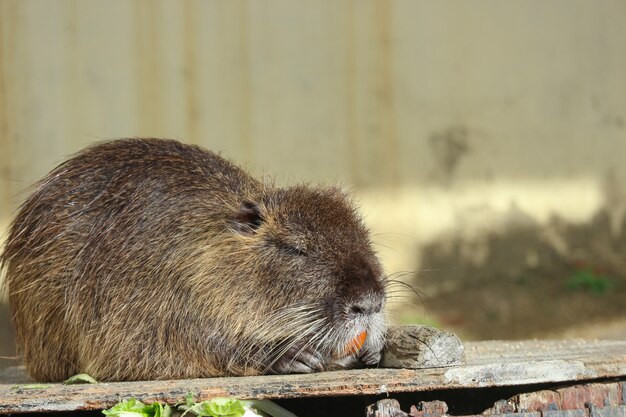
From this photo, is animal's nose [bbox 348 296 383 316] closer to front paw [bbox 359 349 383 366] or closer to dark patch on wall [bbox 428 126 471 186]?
front paw [bbox 359 349 383 366]

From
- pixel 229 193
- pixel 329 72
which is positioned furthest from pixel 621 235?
pixel 229 193

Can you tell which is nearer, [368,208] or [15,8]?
[15,8]

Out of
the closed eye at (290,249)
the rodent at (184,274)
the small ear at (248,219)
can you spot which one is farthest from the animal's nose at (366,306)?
the small ear at (248,219)

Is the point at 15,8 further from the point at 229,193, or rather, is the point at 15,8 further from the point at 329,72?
the point at 229,193

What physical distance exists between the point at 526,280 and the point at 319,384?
473 centimetres

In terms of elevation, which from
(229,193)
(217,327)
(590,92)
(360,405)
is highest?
(590,92)

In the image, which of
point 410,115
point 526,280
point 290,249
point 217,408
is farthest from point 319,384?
point 526,280

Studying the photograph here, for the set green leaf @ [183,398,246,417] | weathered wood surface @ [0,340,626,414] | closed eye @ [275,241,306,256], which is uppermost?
closed eye @ [275,241,306,256]

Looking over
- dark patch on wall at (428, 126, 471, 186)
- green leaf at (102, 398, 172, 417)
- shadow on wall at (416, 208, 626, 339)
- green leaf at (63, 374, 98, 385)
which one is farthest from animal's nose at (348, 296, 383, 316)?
dark patch on wall at (428, 126, 471, 186)

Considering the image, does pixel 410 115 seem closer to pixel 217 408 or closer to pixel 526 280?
pixel 526 280

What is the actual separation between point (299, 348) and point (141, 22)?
378cm

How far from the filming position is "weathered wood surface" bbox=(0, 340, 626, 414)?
10.2ft

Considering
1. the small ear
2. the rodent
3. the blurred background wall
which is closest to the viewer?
the rodent

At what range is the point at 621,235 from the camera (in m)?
7.82
